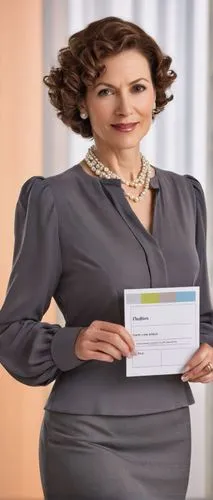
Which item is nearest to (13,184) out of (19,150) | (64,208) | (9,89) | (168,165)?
(19,150)

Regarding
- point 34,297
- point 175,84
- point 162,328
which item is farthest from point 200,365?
point 175,84

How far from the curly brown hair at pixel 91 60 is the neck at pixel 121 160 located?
0.31 ft

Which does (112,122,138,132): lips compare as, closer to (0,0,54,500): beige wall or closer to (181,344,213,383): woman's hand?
(181,344,213,383): woman's hand

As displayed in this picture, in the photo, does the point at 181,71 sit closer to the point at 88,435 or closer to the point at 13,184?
the point at 13,184

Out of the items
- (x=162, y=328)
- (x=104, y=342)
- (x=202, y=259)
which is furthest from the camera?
(x=202, y=259)

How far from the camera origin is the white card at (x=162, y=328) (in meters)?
1.68

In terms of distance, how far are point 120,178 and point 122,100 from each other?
0.57 feet

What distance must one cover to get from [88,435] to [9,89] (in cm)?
212

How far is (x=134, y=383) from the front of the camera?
1763 mm

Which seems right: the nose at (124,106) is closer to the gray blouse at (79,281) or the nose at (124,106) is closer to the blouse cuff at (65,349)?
the gray blouse at (79,281)

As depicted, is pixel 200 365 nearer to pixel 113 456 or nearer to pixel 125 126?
pixel 113 456

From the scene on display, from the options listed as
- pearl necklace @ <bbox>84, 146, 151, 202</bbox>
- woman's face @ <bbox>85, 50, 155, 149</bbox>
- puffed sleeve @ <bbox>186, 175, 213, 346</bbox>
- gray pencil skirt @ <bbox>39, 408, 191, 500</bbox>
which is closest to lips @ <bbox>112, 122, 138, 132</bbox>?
woman's face @ <bbox>85, 50, 155, 149</bbox>

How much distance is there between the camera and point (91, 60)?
5.80 ft

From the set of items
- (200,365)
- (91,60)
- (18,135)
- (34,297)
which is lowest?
(200,365)
